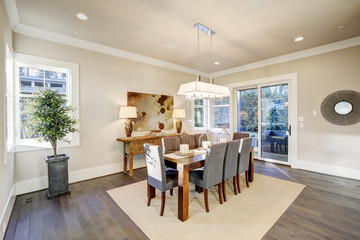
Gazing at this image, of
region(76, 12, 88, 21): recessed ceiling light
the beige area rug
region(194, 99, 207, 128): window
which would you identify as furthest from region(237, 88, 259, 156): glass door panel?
region(76, 12, 88, 21): recessed ceiling light

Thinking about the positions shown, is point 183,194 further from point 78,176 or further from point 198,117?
point 198,117

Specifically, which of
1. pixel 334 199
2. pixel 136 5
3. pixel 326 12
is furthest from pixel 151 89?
pixel 334 199

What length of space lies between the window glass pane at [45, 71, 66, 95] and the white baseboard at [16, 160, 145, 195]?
1.72 meters

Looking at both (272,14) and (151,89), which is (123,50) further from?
(272,14)

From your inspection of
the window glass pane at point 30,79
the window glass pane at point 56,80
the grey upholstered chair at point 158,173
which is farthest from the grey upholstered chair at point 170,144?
the window glass pane at point 30,79

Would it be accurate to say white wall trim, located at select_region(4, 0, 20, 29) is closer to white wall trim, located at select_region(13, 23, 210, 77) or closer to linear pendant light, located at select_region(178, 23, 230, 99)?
white wall trim, located at select_region(13, 23, 210, 77)

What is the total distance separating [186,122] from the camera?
5543 millimetres

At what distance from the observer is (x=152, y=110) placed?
180 inches

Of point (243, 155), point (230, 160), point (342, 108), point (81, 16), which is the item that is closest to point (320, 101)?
point (342, 108)

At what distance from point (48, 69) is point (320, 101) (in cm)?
591

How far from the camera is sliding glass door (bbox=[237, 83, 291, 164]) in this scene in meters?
4.57

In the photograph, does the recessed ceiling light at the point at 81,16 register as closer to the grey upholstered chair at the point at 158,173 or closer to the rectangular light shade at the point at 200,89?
the rectangular light shade at the point at 200,89

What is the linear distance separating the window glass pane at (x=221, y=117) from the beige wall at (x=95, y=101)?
2911 mm

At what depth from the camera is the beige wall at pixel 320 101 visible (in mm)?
3496
